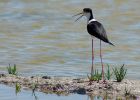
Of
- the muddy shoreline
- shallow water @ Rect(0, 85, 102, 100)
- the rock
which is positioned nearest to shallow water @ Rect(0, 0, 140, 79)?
the muddy shoreline

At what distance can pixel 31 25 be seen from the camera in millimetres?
20312

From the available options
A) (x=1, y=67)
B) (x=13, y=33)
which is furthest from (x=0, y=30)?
(x=1, y=67)

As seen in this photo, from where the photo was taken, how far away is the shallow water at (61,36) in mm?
15055

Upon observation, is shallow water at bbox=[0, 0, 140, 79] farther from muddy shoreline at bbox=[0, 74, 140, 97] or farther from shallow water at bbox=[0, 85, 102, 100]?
shallow water at bbox=[0, 85, 102, 100]

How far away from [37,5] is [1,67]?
8.88 m

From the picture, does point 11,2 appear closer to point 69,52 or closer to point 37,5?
point 37,5

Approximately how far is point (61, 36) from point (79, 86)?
24.9 feet

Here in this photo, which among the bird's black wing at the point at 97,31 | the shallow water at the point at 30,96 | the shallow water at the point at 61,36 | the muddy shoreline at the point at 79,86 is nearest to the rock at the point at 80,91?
the muddy shoreline at the point at 79,86

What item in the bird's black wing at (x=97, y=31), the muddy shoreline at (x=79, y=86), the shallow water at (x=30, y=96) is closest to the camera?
the shallow water at (x=30, y=96)

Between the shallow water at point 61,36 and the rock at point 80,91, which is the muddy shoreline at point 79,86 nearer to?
the rock at point 80,91

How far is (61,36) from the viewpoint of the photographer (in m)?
18.5

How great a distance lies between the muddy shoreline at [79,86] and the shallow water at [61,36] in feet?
6.97

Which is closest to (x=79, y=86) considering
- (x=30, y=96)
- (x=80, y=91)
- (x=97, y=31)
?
(x=80, y=91)

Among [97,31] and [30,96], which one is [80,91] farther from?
[97,31]
